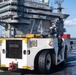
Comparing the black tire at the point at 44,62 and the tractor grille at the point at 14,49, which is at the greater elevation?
the tractor grille at the point at 14,49

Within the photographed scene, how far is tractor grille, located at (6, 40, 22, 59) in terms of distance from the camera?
1041 centimetres

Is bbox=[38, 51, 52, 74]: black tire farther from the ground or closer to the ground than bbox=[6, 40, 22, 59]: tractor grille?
closer to the ground

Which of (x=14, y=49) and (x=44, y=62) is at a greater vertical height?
(x=14, y=49)

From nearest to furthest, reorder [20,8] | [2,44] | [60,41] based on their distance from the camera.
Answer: [2,44], [60,41], [20,8]

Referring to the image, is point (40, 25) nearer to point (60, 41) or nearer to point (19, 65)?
point (60, 41)

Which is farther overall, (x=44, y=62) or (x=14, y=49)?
(x=14, y=49)

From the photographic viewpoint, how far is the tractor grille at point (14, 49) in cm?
1041

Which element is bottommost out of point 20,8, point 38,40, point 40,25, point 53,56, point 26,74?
point 26,74

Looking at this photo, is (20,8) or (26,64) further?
(20,8)

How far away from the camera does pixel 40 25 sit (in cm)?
1584

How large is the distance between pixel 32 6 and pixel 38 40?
9835mm

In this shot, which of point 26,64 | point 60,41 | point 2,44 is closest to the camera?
point 26,64

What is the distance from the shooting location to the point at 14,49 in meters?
10.6

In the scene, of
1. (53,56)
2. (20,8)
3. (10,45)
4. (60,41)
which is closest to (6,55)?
(10,45)
